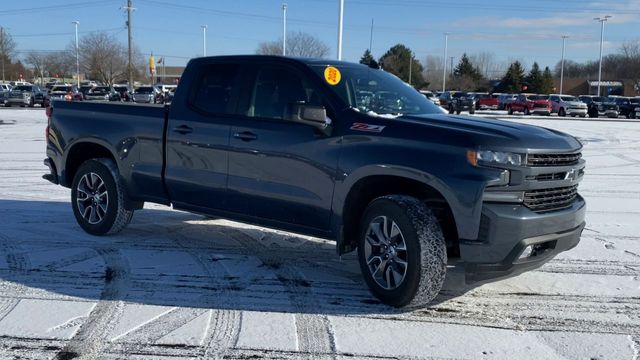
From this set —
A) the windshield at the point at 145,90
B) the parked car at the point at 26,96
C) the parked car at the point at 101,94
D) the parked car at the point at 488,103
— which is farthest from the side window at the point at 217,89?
the parked car at the point at 488,103

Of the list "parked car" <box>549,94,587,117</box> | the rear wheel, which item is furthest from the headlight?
the rear wheel

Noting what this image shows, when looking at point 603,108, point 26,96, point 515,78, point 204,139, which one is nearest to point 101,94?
point 26,96

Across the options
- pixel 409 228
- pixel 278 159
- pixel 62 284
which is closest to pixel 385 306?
pixel 409 228

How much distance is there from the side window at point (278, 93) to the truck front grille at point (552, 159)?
1.73 meters

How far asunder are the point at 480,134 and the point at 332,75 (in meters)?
1.53

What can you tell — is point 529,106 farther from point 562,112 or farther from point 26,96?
point 26,96

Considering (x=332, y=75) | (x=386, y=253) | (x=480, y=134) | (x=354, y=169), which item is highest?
(x=332, y=75)

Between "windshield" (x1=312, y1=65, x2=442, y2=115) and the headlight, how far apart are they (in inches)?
41.0

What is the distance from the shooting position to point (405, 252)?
4.52m

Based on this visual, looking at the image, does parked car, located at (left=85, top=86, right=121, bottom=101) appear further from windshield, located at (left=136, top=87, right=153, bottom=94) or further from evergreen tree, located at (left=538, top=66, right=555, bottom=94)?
evergreen tree, located at (left=538, top=66, right=555, bottom=94)

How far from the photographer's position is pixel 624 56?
8556 cm

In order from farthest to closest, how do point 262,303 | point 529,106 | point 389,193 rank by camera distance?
point 529,106 < point 389,193 < point 262,303

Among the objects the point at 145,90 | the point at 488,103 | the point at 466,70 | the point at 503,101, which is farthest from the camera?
the point at 466,70

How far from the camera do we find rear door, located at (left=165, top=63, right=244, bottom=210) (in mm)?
5672
